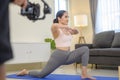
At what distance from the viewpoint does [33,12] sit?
5777 millimetres

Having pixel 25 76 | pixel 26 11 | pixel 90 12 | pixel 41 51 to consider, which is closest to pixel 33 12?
pixel 26 11

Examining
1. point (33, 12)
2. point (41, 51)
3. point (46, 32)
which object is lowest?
point (41, 51)

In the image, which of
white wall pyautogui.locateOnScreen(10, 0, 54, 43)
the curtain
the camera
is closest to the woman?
white wall pyautogui.locateOnScreen(10, 0, 54, 43)

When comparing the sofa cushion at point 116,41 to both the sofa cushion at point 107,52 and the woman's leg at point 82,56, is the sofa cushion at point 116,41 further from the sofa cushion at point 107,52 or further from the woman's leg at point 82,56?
the woman's leg at point 82,56

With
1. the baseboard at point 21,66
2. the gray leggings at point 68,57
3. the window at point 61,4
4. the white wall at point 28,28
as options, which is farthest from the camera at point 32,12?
the gray leggings at point 68,57

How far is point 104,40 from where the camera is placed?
5863 mm

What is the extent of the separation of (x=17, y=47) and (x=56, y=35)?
Result: 172 centimetres

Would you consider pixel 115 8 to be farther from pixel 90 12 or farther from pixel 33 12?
pixel 33 12

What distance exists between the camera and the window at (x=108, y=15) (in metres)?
6.19

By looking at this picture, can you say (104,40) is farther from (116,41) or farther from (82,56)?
(82,56)

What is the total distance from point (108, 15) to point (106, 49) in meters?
1.60

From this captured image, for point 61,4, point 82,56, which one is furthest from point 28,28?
point 82,56

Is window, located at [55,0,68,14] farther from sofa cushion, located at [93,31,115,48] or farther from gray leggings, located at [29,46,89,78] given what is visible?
gray leggings, located at [29,46,89,78]

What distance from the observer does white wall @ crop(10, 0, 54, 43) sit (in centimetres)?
530
